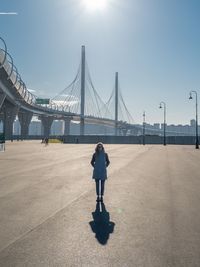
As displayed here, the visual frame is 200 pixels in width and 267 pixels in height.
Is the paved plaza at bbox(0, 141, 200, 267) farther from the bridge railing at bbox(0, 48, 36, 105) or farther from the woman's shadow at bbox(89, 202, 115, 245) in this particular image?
the bridge railing at bbox(0, 48, 36, 105)

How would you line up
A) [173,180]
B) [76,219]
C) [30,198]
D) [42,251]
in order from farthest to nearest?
[173,180], [30,198], [76,219], [42,251]

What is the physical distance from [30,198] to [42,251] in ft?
14.9

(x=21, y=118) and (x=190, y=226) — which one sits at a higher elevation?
(x=21, y=118)

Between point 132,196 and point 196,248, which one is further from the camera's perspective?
point 132,196

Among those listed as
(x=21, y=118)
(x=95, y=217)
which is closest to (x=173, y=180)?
(x=95, y=217)

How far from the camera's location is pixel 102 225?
6730mm

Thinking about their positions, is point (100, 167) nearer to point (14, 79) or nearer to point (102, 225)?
point (102, 225)

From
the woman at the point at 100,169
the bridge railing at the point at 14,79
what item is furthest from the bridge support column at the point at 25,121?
the woman at the point at 100,169

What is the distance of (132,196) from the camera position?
10.0 metres

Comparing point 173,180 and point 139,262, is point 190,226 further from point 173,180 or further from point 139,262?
point 173,180

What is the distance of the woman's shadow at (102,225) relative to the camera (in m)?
5.88

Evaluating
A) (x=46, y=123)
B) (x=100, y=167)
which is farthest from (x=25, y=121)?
(x=100, y=167)

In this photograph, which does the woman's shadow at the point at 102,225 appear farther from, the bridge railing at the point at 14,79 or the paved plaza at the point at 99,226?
the bridge railing at the point at 14,79

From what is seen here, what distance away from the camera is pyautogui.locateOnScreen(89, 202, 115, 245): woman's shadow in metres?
5.88
